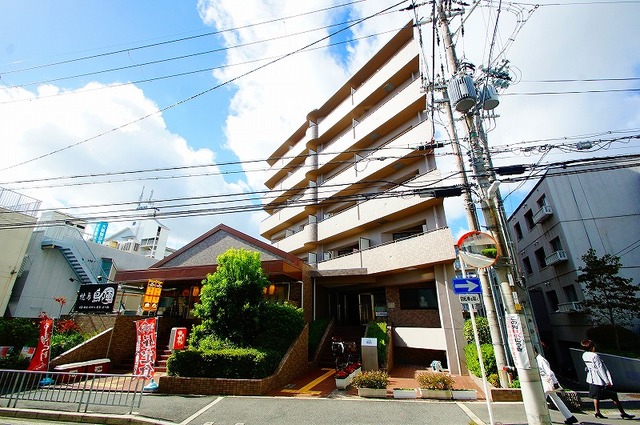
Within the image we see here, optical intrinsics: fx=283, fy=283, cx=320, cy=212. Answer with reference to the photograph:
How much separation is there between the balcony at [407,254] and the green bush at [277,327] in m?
5.46

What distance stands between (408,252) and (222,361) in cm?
995

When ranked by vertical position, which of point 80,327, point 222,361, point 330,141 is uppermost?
point 330,141

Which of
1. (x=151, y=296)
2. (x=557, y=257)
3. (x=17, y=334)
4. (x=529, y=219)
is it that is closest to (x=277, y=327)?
(x=151, y=296)

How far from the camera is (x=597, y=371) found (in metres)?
6.93

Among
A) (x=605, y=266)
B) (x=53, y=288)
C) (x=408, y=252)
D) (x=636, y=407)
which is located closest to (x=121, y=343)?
(x=53, y=288)

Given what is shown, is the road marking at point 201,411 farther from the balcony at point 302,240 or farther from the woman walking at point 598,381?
the balcony at point 302,240

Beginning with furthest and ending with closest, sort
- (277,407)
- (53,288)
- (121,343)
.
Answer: (53,288), (121,343), (277,407)

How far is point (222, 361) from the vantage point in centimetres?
963

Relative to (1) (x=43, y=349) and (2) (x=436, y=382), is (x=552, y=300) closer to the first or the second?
(2) (x=436, y=382)

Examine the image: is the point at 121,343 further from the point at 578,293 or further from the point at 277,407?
the point at 578,293

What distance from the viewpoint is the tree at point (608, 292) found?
45.0 ft

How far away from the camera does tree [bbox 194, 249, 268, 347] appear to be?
11.3 m

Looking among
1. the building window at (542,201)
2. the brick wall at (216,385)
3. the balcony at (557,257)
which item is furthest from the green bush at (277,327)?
the building window at (542,201)

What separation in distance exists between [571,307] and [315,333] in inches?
600
